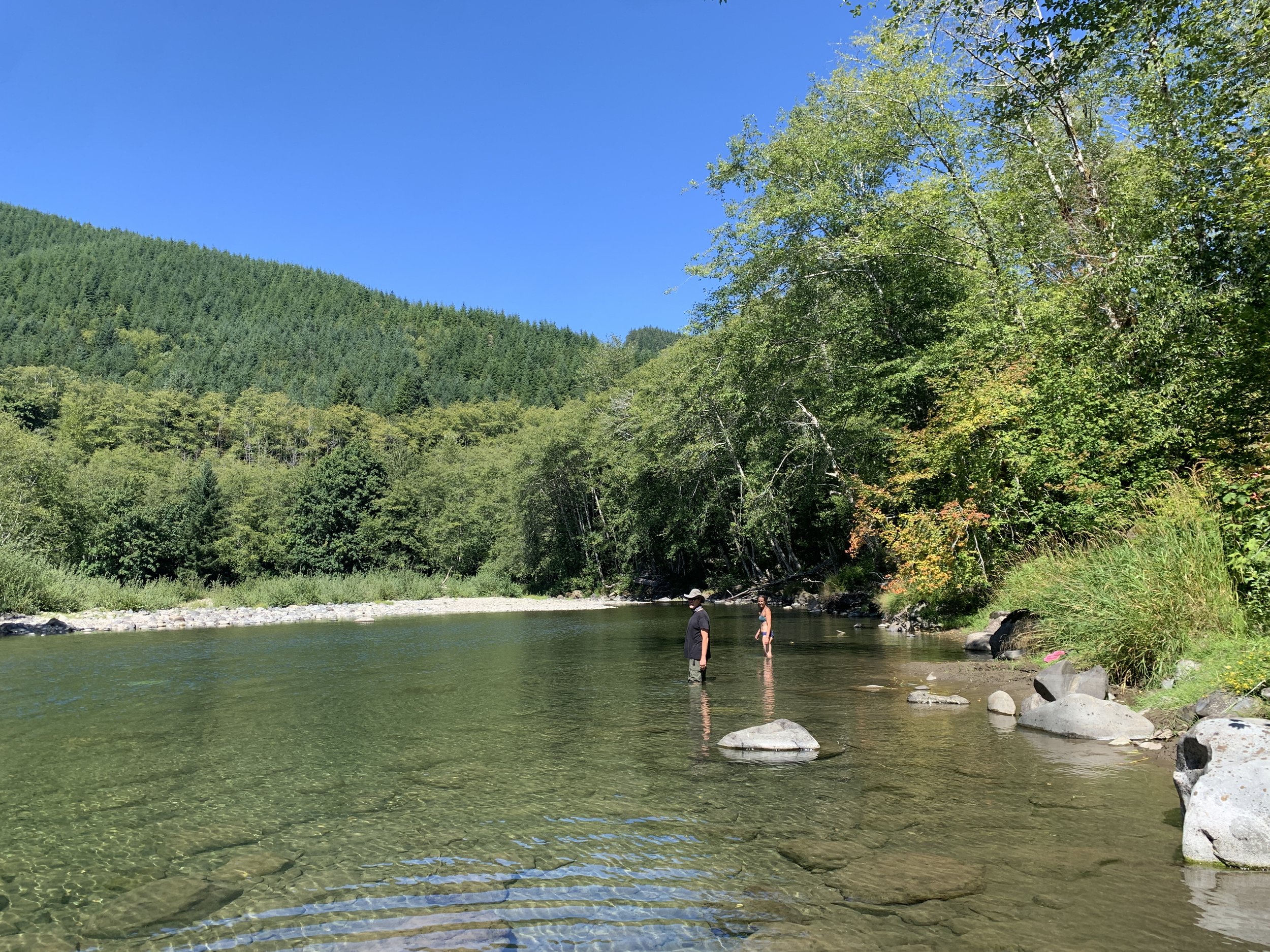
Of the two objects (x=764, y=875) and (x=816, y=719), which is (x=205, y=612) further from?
(x=764, y=875)

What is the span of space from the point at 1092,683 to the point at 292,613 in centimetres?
3618

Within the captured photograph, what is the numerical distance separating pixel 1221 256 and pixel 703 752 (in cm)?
1135

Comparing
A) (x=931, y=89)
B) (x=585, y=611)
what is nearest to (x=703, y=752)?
(x=931, y=89)

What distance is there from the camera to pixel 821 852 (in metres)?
5.29

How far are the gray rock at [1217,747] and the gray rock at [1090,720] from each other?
2640 millimetres

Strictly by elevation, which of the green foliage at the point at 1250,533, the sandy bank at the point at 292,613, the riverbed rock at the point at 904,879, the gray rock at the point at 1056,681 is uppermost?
the green foliage at the point at 1250,533

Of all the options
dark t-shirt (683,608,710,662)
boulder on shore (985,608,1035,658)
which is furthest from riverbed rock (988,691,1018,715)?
boulder on shore (985,608,1035,658)

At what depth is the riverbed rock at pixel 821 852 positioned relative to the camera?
508cm

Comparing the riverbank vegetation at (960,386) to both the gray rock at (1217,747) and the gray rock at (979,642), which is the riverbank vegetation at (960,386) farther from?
the gray rock at (1217,747)

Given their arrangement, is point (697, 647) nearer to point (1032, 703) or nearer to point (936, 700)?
point (936, 700)

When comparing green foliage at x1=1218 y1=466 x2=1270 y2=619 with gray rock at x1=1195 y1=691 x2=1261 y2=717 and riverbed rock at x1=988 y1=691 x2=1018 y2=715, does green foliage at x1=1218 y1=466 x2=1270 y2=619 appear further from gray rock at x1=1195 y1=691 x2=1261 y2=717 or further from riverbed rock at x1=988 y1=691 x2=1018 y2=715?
riverbed rock at x1=988 y1=691 x2=1018 y2=715

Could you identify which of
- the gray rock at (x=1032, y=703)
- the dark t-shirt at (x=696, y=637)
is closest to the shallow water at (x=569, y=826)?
the gray rock at (x=1032, y=703)

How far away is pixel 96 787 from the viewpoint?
7.46 metres


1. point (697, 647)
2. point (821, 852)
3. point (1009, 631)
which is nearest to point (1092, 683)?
point (1009, 631)
